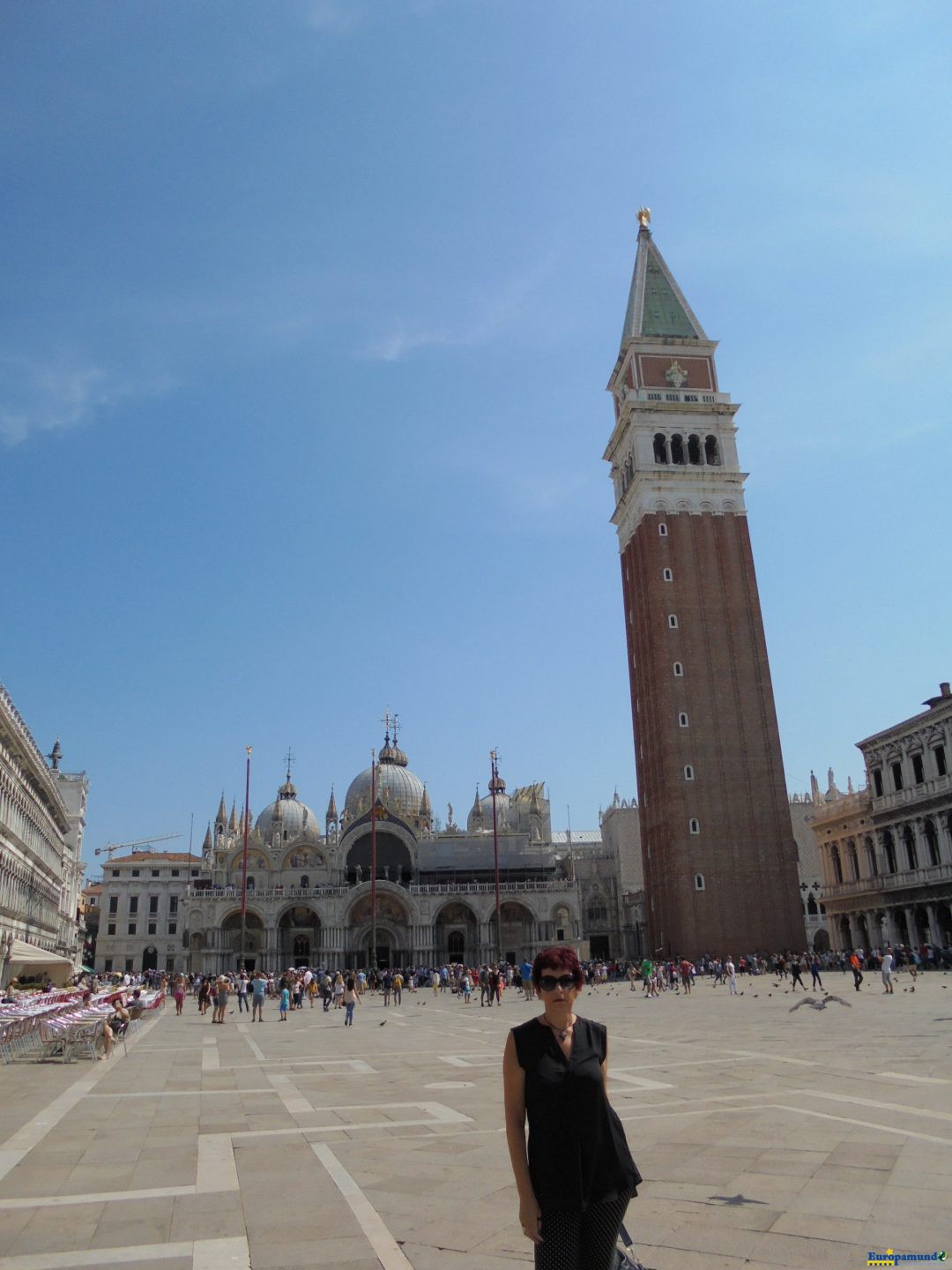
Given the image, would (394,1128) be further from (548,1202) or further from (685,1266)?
(548,1202)

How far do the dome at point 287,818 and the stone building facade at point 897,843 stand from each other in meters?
43.3

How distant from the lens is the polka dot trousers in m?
3.61

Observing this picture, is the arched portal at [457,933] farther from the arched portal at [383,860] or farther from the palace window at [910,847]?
the palace window at [910,847]

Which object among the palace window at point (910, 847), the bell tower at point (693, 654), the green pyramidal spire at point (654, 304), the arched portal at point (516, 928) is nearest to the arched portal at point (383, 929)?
the arched portal at point (516, 928)

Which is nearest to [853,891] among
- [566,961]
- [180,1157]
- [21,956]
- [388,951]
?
[388,951]

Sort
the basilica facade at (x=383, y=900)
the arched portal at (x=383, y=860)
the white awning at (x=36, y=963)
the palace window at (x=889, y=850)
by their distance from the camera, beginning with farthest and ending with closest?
1. the arched portal at (x=383, y=860)
2. the basilica facade at (x=383, y=900)
3. the palace window at (x=889, y=850)
4. the white awning at (x=36, y=963)

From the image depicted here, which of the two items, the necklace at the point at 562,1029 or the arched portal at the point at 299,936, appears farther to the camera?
the arched portal at the point at 299,936

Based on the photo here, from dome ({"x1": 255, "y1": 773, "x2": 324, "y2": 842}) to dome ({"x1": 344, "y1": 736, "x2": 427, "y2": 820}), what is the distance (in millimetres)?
4337

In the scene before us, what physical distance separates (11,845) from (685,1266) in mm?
43672

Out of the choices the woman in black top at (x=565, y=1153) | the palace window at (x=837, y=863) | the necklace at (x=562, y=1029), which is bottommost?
the woman in black top at (x=565, y=1153)

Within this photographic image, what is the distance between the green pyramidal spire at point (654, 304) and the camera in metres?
66.4

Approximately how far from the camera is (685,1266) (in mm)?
5320

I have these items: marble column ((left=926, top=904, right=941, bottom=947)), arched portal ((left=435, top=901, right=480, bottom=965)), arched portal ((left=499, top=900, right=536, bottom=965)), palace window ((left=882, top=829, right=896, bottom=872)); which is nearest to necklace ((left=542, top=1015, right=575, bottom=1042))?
marble column ((left=926, top=904, right=941, bottom=947))

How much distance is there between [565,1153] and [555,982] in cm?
64
